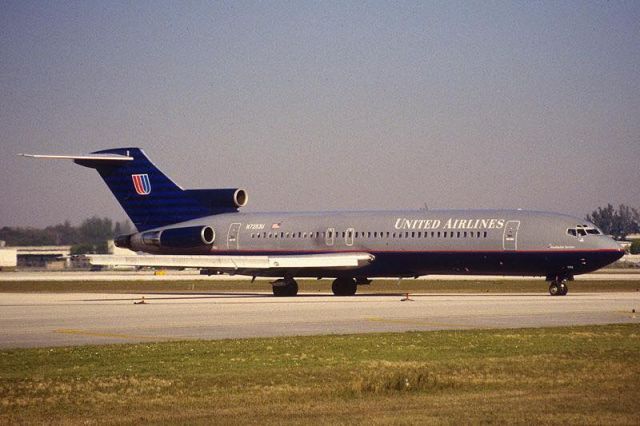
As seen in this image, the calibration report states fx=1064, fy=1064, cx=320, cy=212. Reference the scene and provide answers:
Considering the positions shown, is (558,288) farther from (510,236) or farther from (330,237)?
(330,237)

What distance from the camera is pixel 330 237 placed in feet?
170

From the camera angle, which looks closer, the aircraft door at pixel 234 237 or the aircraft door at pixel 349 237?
the aircraft door at pixel 349 237

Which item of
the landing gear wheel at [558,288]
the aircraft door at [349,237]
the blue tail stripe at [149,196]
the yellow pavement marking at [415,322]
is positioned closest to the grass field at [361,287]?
the blue tail stripe at [149,196]

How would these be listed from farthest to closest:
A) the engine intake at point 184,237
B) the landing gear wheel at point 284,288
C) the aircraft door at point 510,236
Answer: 1. the engine intake at point 184,237
2. the landing gear wheel at point 284,288
3. the aircraft door at point 510,236

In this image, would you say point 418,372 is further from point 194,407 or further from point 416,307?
point 416,307

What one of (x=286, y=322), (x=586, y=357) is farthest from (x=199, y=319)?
(x=586, y=357)

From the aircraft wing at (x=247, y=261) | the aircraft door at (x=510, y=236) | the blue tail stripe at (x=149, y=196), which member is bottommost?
the aircraft wing at (x=247, y=261)

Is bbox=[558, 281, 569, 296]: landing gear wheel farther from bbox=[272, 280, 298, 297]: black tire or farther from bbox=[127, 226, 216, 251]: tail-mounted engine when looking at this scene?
bbox=[127, 226, 216, 251]: tail-mounted engine

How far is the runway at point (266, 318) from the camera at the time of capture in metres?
25.1

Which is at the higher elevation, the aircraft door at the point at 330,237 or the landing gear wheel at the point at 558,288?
the aircraft door at the point at 330,237

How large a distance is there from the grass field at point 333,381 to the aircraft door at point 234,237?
3226cm

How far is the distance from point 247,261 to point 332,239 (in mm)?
4788

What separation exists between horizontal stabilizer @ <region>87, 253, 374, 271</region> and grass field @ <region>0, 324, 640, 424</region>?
26.3 m

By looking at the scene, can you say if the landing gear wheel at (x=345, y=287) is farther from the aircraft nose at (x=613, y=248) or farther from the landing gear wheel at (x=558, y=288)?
the aircraft nose at (x=613, y=248)
